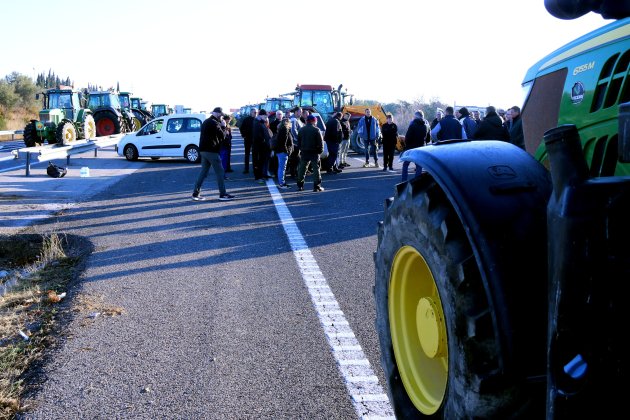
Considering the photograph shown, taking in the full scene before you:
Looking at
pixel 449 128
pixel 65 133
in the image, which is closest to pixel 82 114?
pixel 65 133

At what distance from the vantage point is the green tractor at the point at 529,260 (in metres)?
1.68

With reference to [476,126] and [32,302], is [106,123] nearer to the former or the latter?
[476,126]

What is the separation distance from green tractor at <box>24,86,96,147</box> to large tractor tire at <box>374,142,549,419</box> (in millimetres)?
22075

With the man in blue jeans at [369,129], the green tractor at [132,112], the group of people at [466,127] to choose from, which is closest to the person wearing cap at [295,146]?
the group of people at [466,127]

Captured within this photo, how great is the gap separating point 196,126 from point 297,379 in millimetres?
20174

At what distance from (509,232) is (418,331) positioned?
2.92 ft

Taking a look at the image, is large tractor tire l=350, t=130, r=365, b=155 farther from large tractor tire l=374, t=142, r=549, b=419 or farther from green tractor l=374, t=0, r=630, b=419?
large tractor tire l=374, t=142, r=549, b=419

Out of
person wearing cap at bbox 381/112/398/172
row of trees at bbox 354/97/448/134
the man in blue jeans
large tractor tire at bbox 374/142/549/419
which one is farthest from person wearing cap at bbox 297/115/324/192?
row of trees at bbox 354/97/448/134

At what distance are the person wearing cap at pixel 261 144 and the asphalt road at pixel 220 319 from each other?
5.50 metres

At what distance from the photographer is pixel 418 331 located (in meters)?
2.82

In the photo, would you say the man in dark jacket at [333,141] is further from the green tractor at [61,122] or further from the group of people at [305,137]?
the green tractor at [61,122]

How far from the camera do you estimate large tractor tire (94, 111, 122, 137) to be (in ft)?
104

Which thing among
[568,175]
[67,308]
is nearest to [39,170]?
[67,308]

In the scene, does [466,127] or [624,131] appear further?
[466,127]
